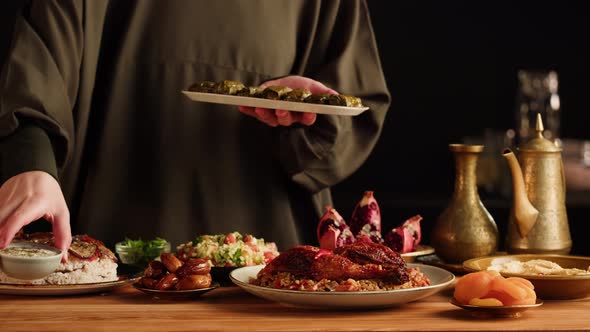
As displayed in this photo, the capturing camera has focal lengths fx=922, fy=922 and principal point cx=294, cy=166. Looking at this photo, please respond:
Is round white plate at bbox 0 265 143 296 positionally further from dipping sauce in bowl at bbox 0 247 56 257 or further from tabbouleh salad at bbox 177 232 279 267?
tabbouleh salad at bbox 177 232 279 267

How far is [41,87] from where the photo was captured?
5.57 ft

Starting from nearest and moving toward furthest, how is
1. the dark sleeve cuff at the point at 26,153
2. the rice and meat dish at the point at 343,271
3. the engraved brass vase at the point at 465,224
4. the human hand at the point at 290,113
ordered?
the rice and meat dish at the point at 343,271
the dark sleeve cuff at the point at 26,153
the engraved brass vase at the point at 465,224
the human hand at the point at 290,113

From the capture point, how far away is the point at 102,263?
4.68 feet

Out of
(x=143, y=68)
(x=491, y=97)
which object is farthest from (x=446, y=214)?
(x=491, y=97)

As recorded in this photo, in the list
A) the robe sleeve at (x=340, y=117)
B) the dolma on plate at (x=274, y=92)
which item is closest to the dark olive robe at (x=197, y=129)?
the robe sleeve at (x=340, y=117)

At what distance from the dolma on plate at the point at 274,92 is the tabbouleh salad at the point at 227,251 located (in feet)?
0.96

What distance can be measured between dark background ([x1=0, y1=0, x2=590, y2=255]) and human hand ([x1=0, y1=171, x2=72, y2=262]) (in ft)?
9.36

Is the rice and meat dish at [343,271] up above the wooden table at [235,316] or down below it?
above

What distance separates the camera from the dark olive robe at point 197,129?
2.05 metres

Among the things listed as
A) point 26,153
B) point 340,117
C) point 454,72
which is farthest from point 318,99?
point 454,72

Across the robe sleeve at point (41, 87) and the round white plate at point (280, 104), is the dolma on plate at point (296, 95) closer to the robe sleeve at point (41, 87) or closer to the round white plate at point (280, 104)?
the round white plate at point (280, 104)

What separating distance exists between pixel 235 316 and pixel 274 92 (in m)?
0.60

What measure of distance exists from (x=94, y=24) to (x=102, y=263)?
2.35 feet

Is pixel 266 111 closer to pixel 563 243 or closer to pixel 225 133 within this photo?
pixel 225 133
